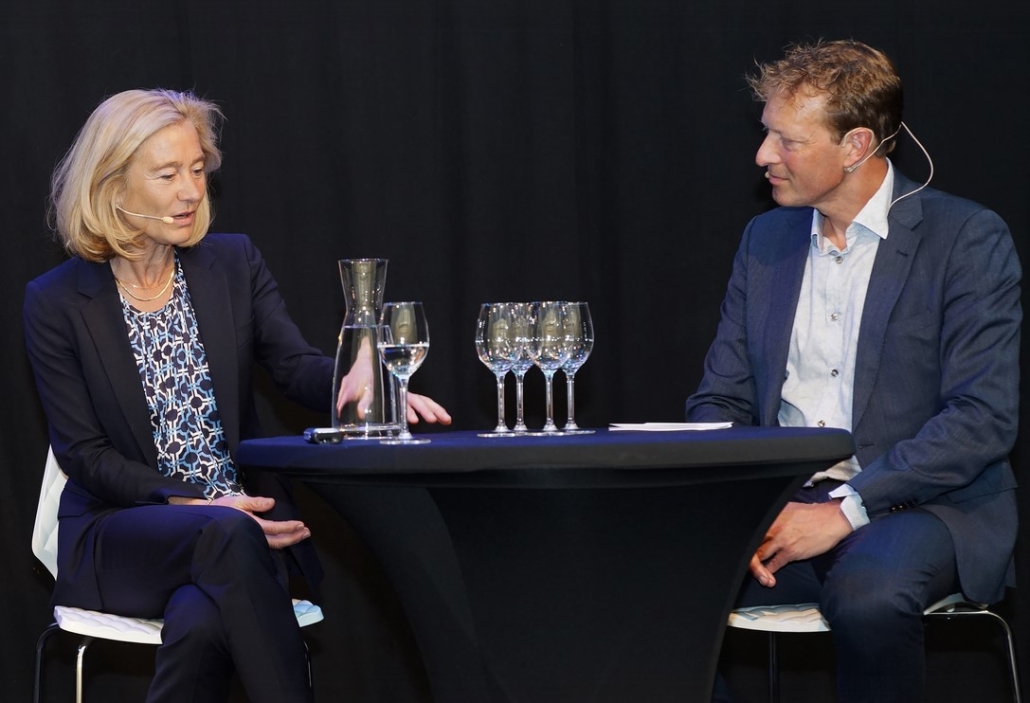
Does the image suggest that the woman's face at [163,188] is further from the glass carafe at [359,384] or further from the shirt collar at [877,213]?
the shirt collar at [877,213]

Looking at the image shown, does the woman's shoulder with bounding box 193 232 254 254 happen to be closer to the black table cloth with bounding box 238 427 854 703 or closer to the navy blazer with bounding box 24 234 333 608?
the navy blazer with bounding box 24 234 333 608

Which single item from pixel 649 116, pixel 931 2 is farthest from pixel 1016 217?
pixel 649 116

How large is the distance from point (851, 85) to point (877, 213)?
0.27 metres

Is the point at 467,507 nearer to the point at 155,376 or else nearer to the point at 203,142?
the point at 155,376

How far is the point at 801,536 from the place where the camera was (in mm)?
A: 2203

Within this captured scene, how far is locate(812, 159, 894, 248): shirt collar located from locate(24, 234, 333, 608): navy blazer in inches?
46.7

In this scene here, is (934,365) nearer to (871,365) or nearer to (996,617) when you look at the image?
(871,365)

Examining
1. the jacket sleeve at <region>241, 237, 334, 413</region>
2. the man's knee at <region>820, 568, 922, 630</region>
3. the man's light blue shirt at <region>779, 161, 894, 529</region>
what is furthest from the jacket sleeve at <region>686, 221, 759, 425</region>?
the jacket sleeve at <region>241, 237, 334, 413</region>

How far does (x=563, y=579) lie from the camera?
5.62 feet

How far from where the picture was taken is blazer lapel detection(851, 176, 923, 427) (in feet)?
7.77

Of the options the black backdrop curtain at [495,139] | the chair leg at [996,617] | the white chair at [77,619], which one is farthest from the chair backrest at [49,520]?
the chair leg at [996,617]

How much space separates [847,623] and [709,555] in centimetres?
51

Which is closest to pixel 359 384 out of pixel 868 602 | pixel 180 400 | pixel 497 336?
pixel 497 336

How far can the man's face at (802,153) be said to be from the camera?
97.6 inches
